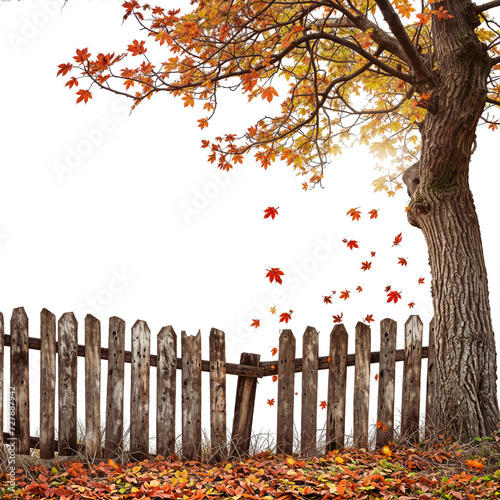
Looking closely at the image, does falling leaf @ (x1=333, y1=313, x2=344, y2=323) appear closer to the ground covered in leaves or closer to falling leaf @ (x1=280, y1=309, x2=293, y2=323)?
falling leaf @ (x1=280, y1=309, x2=293, y2=323)

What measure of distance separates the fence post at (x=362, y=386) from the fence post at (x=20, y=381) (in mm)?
3560

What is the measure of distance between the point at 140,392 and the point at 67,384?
0.78 m

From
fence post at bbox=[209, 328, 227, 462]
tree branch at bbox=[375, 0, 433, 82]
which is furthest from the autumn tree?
fence post at bbox=[209, 328, 227, 462]

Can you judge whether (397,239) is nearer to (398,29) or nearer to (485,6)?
(398,29)

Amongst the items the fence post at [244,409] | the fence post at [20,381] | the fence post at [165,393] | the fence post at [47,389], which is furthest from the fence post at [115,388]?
the fence post at [244,409]

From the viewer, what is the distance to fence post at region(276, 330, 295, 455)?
5.27m

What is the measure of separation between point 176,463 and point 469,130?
478cm

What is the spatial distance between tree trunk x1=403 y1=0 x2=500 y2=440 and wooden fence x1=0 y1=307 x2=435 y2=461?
0.71 meters

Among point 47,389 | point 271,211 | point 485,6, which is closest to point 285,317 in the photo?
point 271,211

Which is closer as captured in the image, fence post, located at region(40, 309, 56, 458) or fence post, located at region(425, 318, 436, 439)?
fence post, located at region(40, 309, 56, 458)

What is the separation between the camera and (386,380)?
5406mm

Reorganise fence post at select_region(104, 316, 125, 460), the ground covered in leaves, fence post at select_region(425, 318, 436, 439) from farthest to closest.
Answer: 1. fence post at select_region(425, 318, 436, 439)
2. fence post at select_region(104, 316, 125, 460)
3. the ground covered in leaves

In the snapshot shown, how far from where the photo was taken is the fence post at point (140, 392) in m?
5.09

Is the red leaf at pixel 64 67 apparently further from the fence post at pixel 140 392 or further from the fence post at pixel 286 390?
the fence post at pixel 286 390
